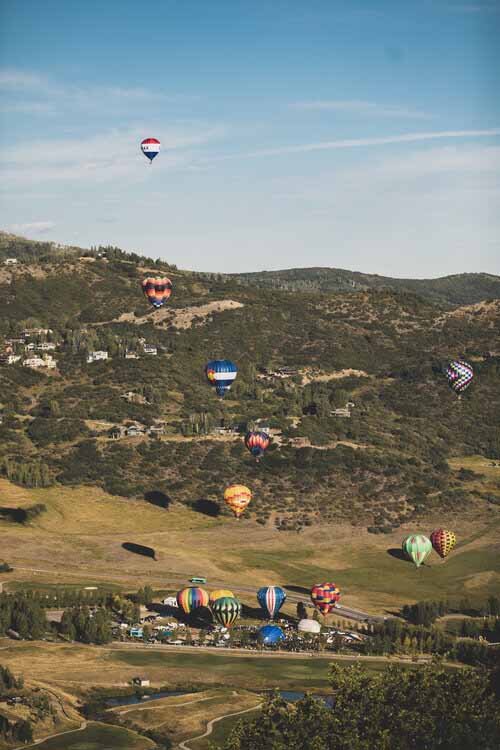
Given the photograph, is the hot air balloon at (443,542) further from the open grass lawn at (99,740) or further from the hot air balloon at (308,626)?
the open grass lawn at (99,740)

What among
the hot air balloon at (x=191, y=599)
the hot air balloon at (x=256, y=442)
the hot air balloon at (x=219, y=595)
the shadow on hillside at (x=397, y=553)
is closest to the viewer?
the hot air balloon at (x=219, y=595)

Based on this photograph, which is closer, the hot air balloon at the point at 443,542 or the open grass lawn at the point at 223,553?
the open grass lawn at the point at 223,553

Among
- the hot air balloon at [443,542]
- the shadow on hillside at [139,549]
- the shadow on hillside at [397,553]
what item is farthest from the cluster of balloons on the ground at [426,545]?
the shadow on hillside at [139,549]

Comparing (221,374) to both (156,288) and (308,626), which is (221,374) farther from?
(308,626)

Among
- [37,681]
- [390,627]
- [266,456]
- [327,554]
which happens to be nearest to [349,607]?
[390,627]

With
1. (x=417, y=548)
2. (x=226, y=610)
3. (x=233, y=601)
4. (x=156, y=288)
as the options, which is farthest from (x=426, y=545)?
(x=156, y=288)

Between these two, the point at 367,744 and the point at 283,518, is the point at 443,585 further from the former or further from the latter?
the point at 367,744
